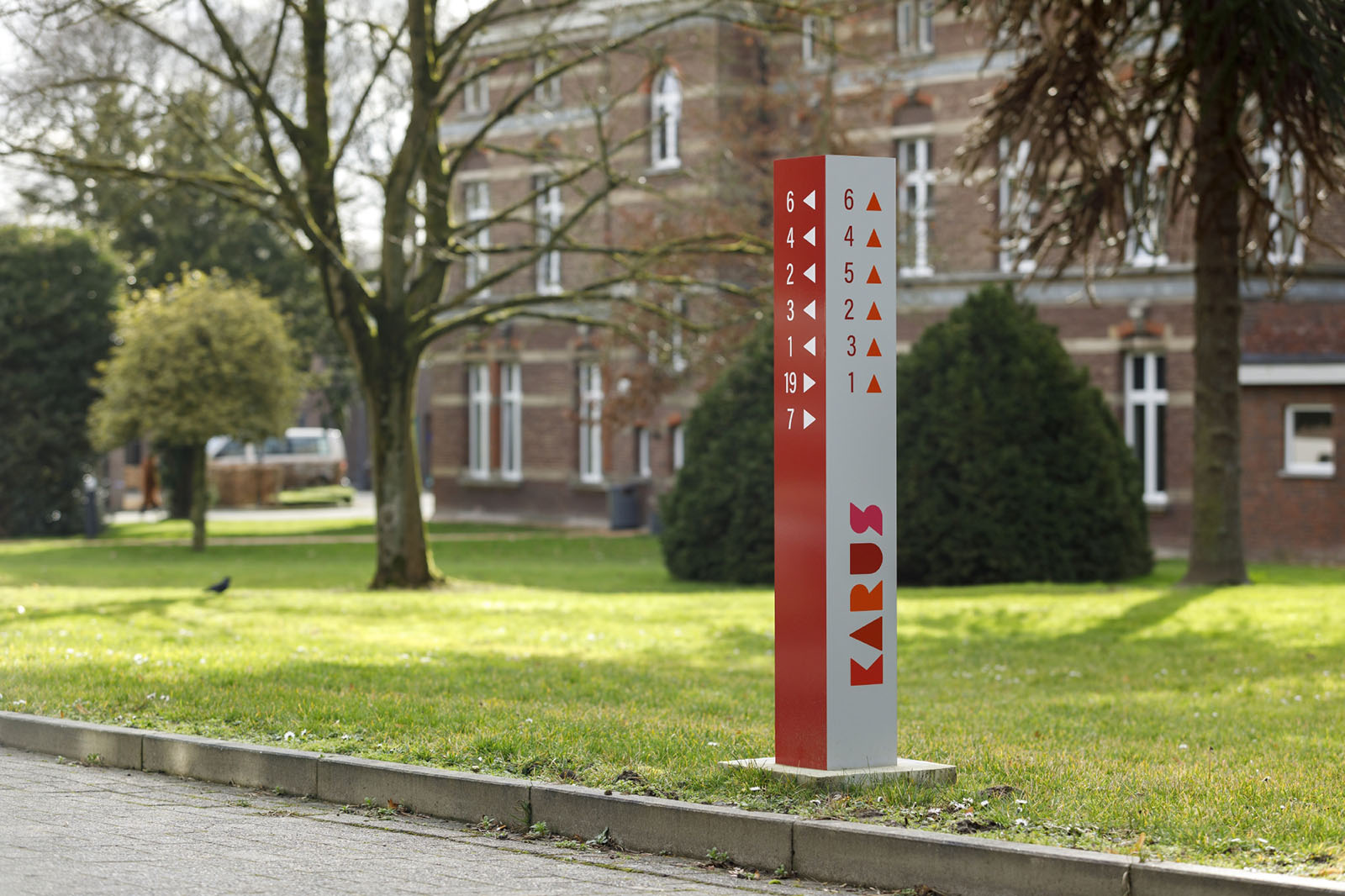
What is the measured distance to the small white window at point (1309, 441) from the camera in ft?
89.2

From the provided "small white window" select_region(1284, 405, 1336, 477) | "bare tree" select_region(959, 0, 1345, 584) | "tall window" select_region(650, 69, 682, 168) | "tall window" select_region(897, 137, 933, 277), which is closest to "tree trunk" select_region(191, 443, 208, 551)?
"tall window" select_region(650, 69, 682, 168)

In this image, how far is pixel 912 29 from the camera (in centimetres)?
3244

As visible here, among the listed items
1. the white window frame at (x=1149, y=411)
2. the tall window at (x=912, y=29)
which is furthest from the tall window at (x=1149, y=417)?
the tall window at (x=912, y=29)

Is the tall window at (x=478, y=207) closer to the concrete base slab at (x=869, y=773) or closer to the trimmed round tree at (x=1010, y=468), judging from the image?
the trimmed round tree at (x=1010, y=468)

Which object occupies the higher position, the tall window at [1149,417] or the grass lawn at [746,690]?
the tall window at [1149,417]

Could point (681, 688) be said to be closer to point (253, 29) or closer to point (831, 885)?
point (831, 885)

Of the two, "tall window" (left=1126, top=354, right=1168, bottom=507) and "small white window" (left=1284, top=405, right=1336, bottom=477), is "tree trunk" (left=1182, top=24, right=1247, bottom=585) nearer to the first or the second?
"small white window" (left=1284, top=405, right=1336, bottom=477)

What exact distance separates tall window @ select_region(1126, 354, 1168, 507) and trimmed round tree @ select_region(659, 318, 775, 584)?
29.0ft

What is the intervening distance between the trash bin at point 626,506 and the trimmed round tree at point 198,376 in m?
7.99

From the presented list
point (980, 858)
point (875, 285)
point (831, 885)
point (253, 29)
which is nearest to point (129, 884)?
point (831, 885)

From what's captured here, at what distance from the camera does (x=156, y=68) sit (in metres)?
34.6

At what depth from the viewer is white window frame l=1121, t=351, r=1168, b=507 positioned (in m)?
30.1

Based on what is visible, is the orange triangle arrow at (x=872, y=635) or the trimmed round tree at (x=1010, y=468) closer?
the orange triangle arrow at (x=872, y=635)

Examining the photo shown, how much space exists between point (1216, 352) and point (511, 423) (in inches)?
924
